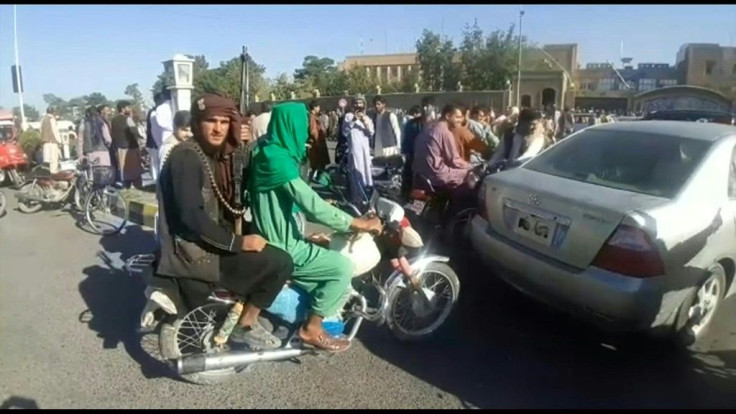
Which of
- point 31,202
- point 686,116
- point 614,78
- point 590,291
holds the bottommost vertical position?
point 31,202

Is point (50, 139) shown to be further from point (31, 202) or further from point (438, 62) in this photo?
point (438, 62)

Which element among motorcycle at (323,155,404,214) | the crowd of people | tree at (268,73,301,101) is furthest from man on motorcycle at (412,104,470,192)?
tree at (268,73,301,101)

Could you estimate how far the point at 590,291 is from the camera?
301 cm

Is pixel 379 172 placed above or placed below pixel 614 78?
below

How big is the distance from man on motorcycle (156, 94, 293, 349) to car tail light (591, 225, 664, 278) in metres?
1.85

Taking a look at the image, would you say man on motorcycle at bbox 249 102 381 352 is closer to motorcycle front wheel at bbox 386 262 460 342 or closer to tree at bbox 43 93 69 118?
motorcycle front wheel at bbox 386 262 460 342

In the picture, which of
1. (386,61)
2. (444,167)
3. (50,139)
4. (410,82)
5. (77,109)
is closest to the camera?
(444,167)

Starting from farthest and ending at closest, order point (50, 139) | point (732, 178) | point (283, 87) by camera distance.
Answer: point (283, 87) < point (50, 139) < point (732, 178)

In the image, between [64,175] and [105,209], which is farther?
[64,175]

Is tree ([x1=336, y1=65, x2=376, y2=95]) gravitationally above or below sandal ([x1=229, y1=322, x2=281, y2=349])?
above

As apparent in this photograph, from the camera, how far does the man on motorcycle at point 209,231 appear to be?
2.71 metres

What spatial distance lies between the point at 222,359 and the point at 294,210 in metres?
0.94

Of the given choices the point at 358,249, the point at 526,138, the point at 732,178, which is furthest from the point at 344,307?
the point at 526,138

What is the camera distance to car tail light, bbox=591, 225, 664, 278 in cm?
284
